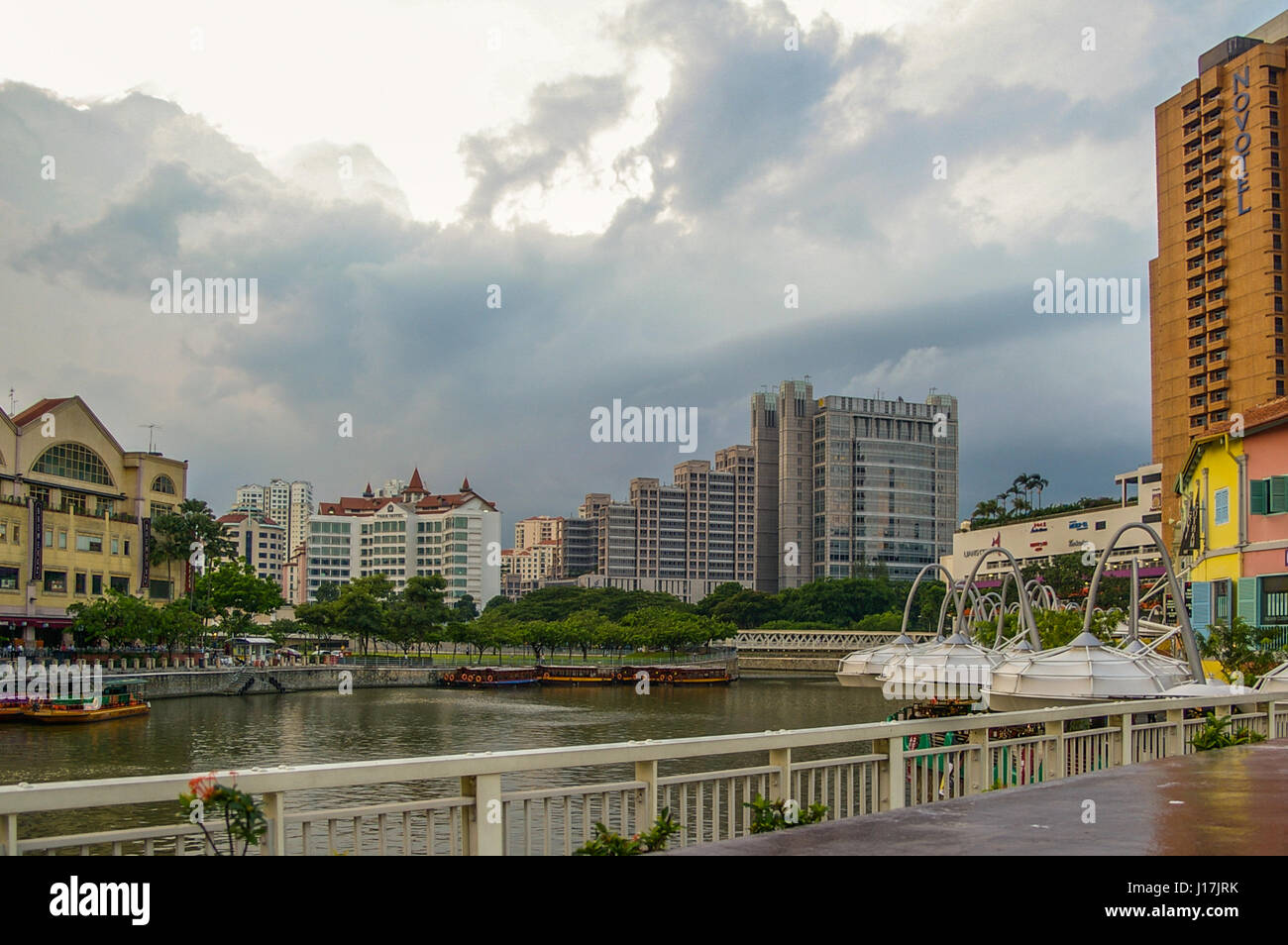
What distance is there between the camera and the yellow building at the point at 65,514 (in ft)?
238

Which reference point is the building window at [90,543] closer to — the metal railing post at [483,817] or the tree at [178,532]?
the tree at [178,532]

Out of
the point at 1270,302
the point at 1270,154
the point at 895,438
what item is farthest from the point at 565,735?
the point at 895,438

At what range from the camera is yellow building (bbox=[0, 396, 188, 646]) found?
72.6 m

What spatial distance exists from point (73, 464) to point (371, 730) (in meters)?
36.0

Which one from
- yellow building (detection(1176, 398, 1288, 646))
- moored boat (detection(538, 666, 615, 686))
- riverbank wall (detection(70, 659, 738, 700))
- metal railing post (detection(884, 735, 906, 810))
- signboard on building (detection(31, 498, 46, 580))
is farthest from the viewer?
moored boat (detection(538, 666, 615, 686))

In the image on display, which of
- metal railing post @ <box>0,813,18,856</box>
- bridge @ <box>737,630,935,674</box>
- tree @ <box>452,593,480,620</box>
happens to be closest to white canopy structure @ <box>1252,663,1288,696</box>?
metal railing post @ <box>0,813,18,856</box>

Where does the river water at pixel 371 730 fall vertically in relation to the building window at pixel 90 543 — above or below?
below

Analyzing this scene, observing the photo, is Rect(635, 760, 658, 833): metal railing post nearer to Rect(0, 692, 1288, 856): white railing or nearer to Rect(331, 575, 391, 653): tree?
Rect(0, 692, 1288, 856): white railing

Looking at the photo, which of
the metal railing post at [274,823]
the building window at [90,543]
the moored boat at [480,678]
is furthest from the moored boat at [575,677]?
the metal railing post at [274,823]

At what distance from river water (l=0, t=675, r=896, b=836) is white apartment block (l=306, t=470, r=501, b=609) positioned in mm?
94426

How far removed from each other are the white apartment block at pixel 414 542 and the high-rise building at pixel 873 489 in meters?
47.6

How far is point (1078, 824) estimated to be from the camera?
25.4 feet

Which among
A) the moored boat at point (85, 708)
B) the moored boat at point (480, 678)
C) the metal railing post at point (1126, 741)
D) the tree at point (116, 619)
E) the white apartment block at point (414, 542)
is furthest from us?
the white apartment block at point (414, 542)

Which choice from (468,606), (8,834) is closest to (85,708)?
(8,834)
